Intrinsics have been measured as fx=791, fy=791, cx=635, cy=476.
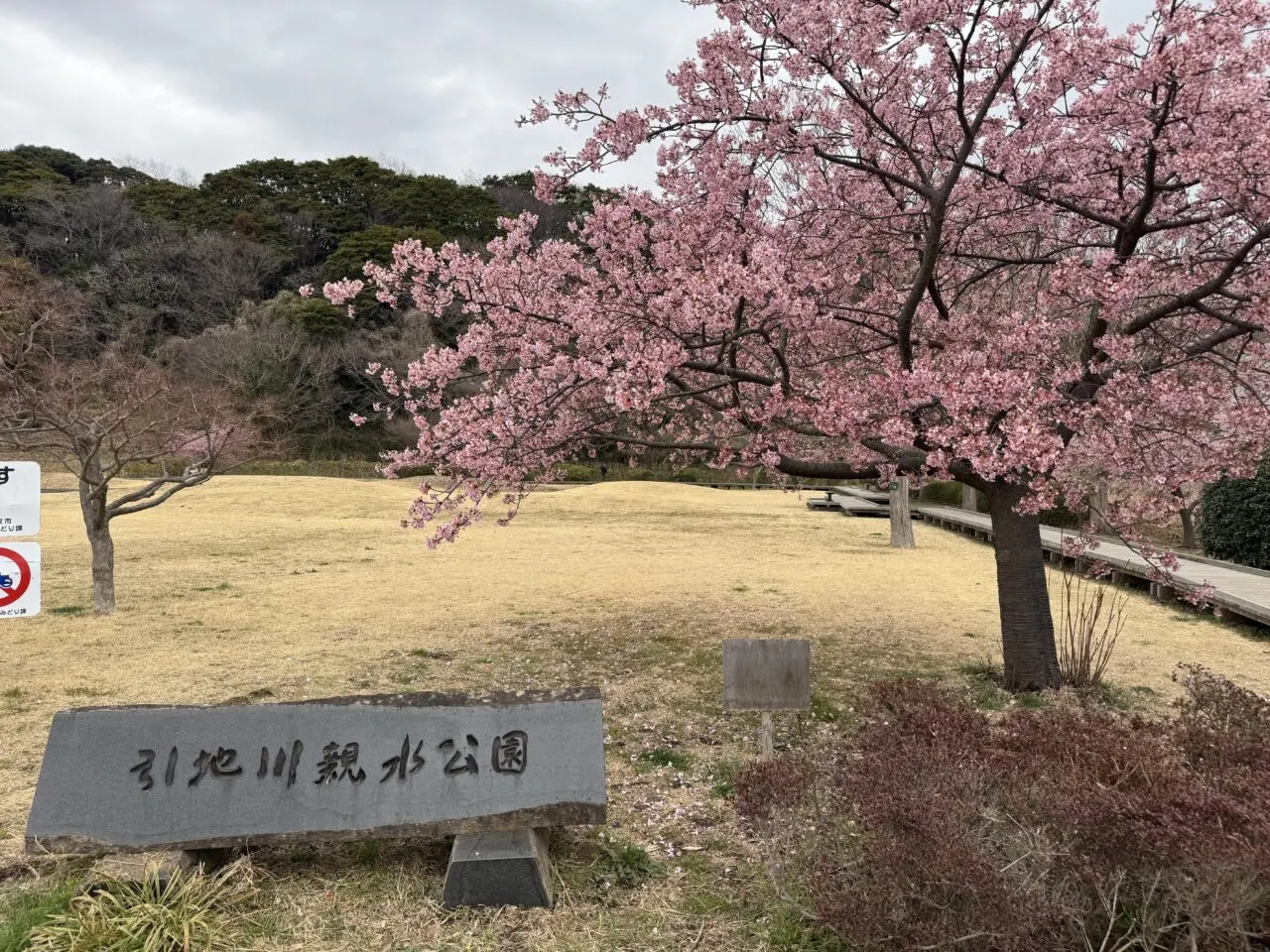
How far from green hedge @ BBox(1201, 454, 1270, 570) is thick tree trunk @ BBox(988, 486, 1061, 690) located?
782cm

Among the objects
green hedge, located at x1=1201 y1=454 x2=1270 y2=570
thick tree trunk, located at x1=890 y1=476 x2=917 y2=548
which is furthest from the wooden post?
thick tree trunk, located at x1=890 y1=476 x2=917 y2=548

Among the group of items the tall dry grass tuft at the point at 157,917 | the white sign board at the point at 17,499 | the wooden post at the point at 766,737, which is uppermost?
the white sign board at the point at 17,499

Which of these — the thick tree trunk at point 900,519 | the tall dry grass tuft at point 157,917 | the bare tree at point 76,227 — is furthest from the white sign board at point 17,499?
the bare tree at point 76,227

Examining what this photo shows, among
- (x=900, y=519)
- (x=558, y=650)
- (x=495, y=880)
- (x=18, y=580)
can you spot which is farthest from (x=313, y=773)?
(x=900, y=519)

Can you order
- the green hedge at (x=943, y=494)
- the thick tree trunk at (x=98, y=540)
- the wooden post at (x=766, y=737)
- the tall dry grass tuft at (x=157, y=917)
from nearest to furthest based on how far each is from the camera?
the tall dry grass tuft at (x=157, y=917) < the wooden post at (x=766, y=737) < the thick tree trunk at (x=98, y=540) < the green hedge at (x=943, y=494)

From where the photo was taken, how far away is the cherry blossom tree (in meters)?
4.86

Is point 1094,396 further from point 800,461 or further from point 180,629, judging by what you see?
point 180,629

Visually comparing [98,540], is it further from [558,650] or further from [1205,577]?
[1205,577]

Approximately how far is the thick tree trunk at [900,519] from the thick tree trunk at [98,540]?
12792mm

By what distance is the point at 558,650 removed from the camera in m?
7.76

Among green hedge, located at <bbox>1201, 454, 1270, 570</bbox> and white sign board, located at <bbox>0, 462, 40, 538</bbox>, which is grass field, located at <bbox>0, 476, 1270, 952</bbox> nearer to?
white sign board, located at <bbox>0, 462, 40, 538</bbox>

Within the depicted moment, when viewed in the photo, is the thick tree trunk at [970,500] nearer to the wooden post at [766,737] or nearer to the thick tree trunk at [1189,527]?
the thick tree trunk at [1189,527]

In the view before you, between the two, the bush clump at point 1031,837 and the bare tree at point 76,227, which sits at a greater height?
the bare tree at point 76,227

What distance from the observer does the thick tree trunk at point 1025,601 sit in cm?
632
